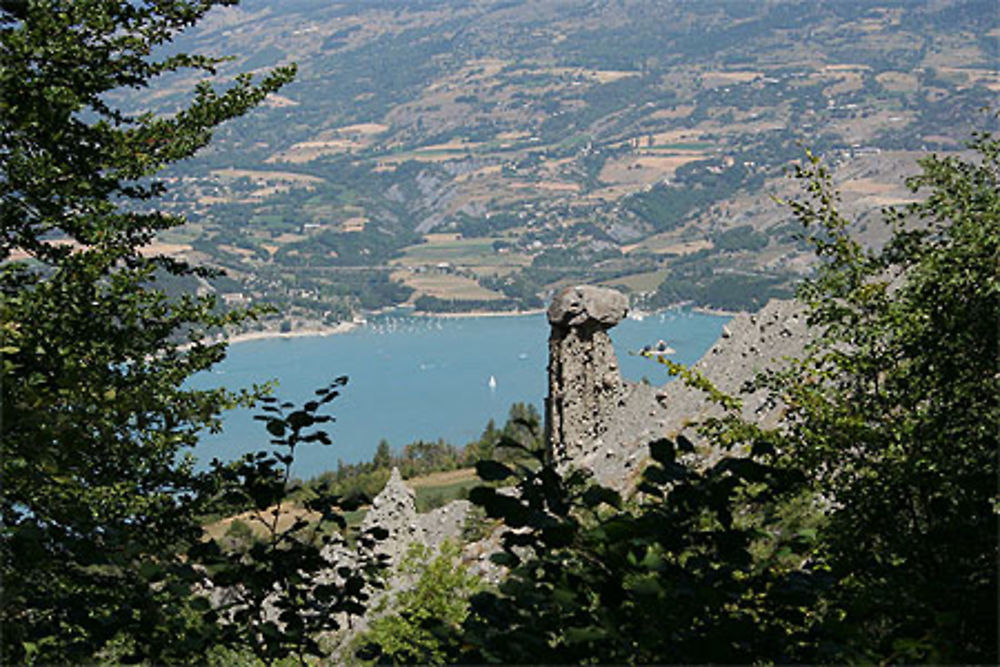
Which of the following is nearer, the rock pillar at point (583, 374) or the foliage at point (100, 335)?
the foliage at point (100, 335)

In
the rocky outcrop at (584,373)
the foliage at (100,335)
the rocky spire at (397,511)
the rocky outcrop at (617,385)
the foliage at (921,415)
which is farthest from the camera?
the rocky spire at (397,511)

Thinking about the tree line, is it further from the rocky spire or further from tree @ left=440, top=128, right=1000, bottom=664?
the rocky spire

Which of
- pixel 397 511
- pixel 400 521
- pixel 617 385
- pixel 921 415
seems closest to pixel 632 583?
pixel 921 415

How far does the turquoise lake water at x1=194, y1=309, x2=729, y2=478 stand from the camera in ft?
385

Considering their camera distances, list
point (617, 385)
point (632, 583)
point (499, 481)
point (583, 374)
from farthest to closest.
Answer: point (583, 374), point (617, 385), point (499, 481), point (632, 583)

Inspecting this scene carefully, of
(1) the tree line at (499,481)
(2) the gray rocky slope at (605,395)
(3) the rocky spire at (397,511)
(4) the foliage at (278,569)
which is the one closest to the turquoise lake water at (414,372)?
(3) the rocky spire at (397,511)

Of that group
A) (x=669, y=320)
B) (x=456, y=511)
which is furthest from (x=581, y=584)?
(x=669, y=320)

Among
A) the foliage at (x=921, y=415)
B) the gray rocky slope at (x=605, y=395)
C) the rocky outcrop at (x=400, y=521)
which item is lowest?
the rocky outcrop at (x=400, y=521)

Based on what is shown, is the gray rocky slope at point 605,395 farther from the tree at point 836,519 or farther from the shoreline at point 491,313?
the shoreline at point 491,313

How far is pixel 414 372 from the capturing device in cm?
15362

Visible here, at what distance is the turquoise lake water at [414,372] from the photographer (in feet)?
385

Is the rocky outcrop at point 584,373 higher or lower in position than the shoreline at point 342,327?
higher

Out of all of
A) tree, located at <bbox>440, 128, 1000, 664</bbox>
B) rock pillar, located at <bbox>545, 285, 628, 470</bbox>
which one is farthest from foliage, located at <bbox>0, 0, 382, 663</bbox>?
rock pillar, located at <bbox>545, 285, 628, 470</bbox>

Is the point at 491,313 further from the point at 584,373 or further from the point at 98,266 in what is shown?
the point at 98,266
